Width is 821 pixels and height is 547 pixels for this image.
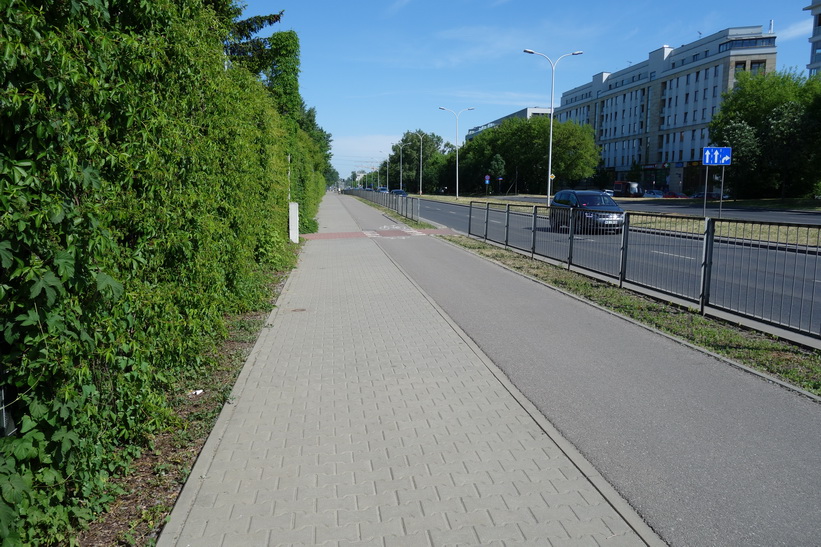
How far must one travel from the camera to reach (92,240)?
3.14m

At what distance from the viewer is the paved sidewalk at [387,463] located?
345 cm

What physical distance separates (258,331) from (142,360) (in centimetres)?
408

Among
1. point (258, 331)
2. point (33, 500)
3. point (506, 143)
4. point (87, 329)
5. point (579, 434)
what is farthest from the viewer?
point (506, 143)

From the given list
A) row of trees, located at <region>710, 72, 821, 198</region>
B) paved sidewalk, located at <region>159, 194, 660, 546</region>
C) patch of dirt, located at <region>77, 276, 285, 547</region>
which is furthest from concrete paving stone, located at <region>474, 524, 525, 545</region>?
row of trees, located at <region>710, 72, 821, 198</region>

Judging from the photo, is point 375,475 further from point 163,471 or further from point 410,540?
point 163,471

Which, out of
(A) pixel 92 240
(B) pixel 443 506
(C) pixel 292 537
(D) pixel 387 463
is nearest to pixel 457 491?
(B) pixel 443 506

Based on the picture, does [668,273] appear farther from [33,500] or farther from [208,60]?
[33,500]

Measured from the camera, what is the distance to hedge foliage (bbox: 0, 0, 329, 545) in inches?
108

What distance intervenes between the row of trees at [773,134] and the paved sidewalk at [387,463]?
52.8m

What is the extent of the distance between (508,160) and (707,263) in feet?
317

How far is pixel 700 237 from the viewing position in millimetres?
9484

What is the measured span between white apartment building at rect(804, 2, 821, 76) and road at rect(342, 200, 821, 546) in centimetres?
8501

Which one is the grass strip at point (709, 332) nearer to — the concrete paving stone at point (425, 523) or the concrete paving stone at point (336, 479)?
the concrete paving stone at point (425, 523)

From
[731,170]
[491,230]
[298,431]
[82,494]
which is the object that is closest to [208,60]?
[298,431]
